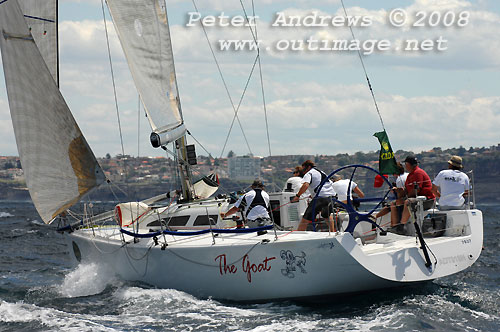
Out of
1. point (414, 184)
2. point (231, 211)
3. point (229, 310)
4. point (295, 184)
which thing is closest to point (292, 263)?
point (229, 310)

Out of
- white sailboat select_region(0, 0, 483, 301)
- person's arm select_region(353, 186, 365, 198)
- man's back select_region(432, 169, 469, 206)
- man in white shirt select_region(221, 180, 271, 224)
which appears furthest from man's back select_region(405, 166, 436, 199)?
man in white shirt select_region(221, 180, 271, 224)

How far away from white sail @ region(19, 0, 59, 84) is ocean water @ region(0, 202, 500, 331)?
13.7 ft

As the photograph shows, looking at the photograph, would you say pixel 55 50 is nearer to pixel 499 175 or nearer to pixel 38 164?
pixel 38 164

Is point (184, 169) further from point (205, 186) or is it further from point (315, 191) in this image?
point (315, 191)

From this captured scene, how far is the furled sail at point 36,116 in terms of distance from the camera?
428 inches

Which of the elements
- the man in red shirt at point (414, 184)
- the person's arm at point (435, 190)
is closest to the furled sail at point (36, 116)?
the man in red shirt at point (414, 184)

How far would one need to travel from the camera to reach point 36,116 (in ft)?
35.7

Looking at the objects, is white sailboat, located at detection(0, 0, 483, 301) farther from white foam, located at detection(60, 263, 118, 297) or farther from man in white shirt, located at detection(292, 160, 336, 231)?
man in white shirt, located at detection(292, 160, 336, 231)

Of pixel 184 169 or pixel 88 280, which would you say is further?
pixel 184 169

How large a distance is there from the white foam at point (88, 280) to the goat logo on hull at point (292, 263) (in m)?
3.61

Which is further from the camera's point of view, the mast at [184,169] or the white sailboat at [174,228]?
the mast at [184,169]

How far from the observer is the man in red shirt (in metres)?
10.3

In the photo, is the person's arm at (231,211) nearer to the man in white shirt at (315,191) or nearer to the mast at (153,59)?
the man in white shirt at (315,191)

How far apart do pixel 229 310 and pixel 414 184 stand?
119 inches
